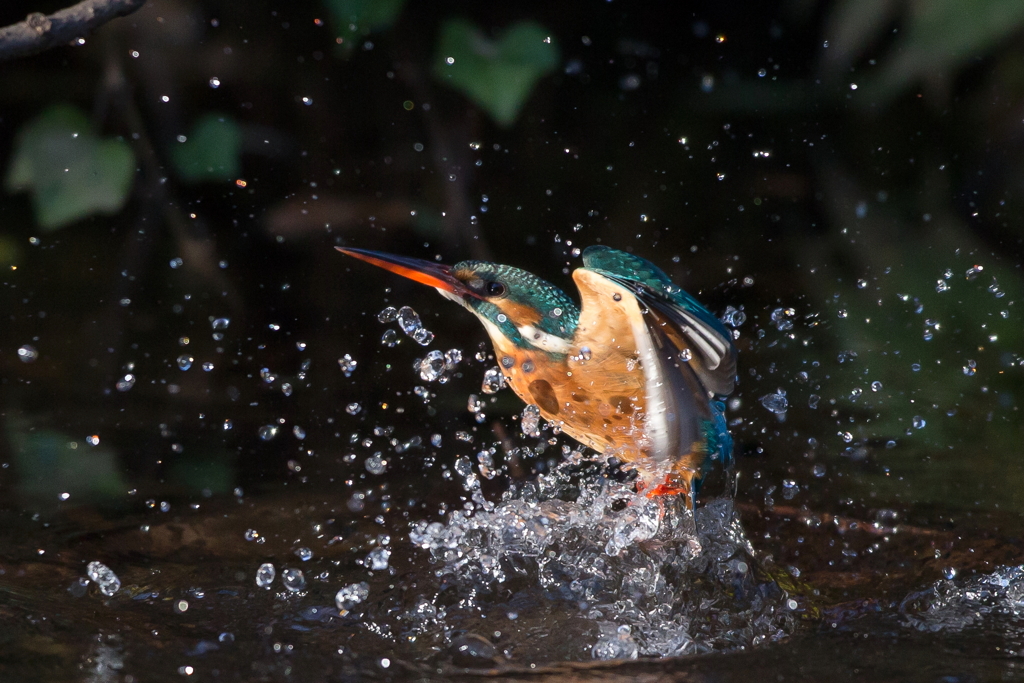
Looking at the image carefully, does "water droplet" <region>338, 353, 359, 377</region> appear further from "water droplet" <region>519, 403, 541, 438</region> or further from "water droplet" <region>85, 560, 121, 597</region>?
"water droplet" <region>85, 560, 121, 597</region>

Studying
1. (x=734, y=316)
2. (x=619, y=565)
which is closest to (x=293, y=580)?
(x=619, y=565)

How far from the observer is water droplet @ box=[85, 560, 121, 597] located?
1534 mm

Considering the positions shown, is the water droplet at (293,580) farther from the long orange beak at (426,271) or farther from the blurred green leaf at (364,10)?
the blurred green leaf at (364,10)

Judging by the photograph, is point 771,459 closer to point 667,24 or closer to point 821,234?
point 821,234

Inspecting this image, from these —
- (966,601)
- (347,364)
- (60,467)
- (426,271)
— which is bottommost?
(966,601)

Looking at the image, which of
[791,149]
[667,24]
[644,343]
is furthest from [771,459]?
[667,24]

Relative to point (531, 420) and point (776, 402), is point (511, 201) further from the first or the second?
point (531, 420)

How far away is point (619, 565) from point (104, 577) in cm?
79

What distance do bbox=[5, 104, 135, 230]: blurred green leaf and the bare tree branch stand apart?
1061 mm

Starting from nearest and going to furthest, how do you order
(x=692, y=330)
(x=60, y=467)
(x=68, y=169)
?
(x=692, y=330)
(x=60, y=467)
(x=68, y=169)

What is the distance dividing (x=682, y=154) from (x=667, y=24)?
1.35ft

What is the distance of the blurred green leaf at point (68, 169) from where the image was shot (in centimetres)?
227

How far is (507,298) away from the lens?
172 centimetres

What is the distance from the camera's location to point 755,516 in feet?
6.14
